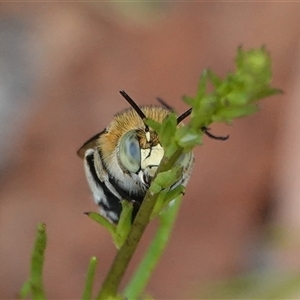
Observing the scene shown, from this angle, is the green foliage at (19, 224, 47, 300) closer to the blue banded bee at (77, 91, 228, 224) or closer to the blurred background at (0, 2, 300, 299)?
the blue banded bee at (77, 91, 228, 224)

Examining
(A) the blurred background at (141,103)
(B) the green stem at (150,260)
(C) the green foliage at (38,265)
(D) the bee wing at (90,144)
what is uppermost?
(A) the blurred background at (141,103)

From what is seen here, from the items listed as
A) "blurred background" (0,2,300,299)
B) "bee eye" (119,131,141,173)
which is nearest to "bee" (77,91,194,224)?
"bee eye" (119,131,141,173)

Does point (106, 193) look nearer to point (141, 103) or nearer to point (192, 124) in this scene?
point (192, 124)

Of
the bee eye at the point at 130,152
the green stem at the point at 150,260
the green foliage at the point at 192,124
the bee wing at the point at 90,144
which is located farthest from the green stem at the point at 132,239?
the bee wing at the point at 90,144

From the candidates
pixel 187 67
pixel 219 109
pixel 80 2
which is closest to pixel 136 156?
pixel 219 109

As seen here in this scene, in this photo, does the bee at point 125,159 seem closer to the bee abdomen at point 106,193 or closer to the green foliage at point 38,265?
the bee abdomen at point 106,193

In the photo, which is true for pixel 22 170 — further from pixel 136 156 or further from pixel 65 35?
pixel 136 156
